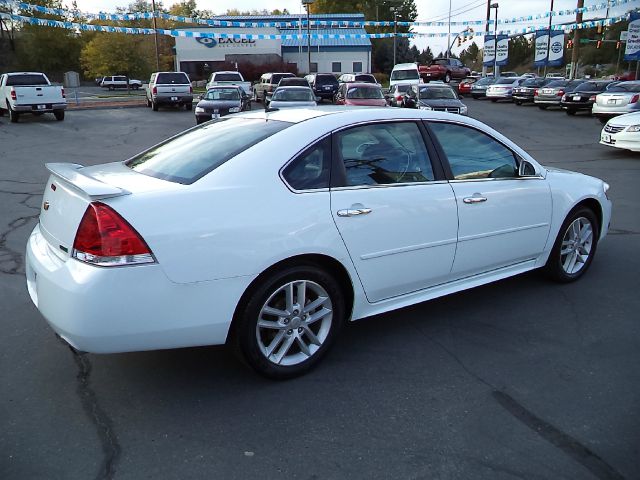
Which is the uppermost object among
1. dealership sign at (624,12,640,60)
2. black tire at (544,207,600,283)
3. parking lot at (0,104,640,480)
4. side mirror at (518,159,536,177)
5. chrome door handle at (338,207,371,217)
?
dealership sign at (624,12,640,60)

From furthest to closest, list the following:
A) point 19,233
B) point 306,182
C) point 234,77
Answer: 1. point 234,77
2. point 19,233
3. point 306,182

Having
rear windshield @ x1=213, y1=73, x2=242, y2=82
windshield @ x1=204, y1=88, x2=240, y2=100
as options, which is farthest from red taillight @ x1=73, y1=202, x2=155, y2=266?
rear windshield @ x1=213, y1=73, x2=242, y2=82

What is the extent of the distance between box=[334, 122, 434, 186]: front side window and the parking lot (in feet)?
3.76

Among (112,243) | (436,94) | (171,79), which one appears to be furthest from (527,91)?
(112,243)

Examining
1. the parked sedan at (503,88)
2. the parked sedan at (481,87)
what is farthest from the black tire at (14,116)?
the parked sedan at (481,87)

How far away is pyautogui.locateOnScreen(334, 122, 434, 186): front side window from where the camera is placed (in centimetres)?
366

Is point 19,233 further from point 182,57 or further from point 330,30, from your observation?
point 330,30

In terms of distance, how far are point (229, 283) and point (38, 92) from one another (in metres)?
21.2

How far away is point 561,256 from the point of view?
502 centimetres

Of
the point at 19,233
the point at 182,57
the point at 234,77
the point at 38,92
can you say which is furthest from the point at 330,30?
the point at 19,233

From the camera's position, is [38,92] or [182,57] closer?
[38,92]

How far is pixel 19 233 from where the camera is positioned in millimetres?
6738

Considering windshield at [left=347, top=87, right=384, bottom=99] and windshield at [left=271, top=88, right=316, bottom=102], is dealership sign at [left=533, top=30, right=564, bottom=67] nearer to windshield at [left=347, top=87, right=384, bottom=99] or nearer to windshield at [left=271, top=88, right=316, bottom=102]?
windshield at [left=347, top=87, right=384, bottom=99]

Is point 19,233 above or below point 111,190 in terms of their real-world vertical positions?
below
